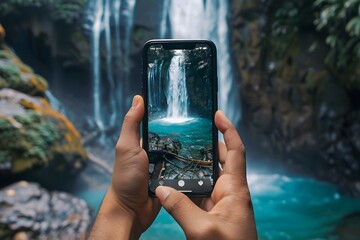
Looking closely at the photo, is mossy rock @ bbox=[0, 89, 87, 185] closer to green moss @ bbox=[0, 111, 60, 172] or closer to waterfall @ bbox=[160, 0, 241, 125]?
green moss @ bbox=[0, 111, 60, 172]

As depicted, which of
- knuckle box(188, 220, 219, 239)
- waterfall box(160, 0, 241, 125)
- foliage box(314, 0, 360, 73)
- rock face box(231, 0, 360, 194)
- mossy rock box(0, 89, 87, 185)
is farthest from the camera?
waterfall box(160, 0, 241, 125)

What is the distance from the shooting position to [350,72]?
3812 millimetres

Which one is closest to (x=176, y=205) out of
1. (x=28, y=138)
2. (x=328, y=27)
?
(x=28, y=138)

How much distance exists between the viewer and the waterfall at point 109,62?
5.30 metres

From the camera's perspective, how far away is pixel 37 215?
2.99m

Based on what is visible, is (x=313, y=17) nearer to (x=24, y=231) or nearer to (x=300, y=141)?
(x=300, y=141)

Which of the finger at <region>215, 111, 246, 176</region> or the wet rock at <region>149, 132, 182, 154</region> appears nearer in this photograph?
the finger at <region>215, 111, 246, 176</region>

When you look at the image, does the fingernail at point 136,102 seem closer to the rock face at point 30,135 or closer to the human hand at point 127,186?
the human hand at point 127,186

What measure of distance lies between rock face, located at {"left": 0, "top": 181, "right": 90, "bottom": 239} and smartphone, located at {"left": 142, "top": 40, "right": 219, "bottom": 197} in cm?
229

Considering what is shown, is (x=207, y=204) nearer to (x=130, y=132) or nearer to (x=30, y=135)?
(x=130, y=132)

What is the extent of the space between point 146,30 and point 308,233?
3.41m

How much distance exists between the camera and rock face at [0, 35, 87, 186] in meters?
3.33

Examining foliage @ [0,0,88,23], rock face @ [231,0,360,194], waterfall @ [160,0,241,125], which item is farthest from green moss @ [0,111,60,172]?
rock face @ [231,0,360,194]

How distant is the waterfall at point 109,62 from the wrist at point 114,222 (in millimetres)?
4498
